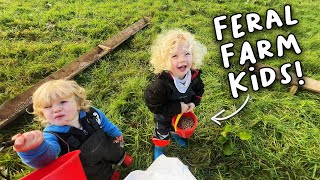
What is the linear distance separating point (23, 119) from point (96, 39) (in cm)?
158

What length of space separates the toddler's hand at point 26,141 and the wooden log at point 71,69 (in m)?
1.41

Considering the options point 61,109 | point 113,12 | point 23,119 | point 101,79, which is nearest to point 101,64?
point 101,79

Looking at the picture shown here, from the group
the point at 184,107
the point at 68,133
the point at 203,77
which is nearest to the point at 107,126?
the point at 68,133

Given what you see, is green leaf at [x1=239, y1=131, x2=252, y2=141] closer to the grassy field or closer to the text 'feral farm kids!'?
the grassy field

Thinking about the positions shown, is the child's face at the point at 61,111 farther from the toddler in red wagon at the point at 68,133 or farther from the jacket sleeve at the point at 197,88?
the jacket sleeve at the point at 197,88

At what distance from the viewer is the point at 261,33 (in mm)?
4422

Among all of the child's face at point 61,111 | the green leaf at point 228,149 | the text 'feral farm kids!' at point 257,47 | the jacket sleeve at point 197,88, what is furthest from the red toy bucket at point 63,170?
the text 'feral farm kids!' at point 257,47

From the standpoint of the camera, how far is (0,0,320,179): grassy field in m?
2.70

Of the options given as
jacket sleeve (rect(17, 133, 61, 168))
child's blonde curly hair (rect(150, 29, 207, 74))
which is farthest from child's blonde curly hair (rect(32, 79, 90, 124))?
child's blonde curly hair (rect(150, 29, 207, 74))

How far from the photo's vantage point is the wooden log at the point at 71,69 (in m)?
2.94

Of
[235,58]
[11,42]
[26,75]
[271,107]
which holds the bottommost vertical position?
[271,107]

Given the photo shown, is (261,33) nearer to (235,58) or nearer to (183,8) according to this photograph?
(235,58)

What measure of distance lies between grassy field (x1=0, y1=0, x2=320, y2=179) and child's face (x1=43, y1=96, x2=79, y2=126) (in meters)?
0.88

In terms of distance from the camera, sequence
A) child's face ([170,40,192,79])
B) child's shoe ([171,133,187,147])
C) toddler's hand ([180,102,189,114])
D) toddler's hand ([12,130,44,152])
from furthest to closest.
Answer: child's shoe ([171,133,187,147])
toddler's hand ([180,102,189,114])
child's face ([170,40,192,79])
toddler's hand ([12,130,44,152])
